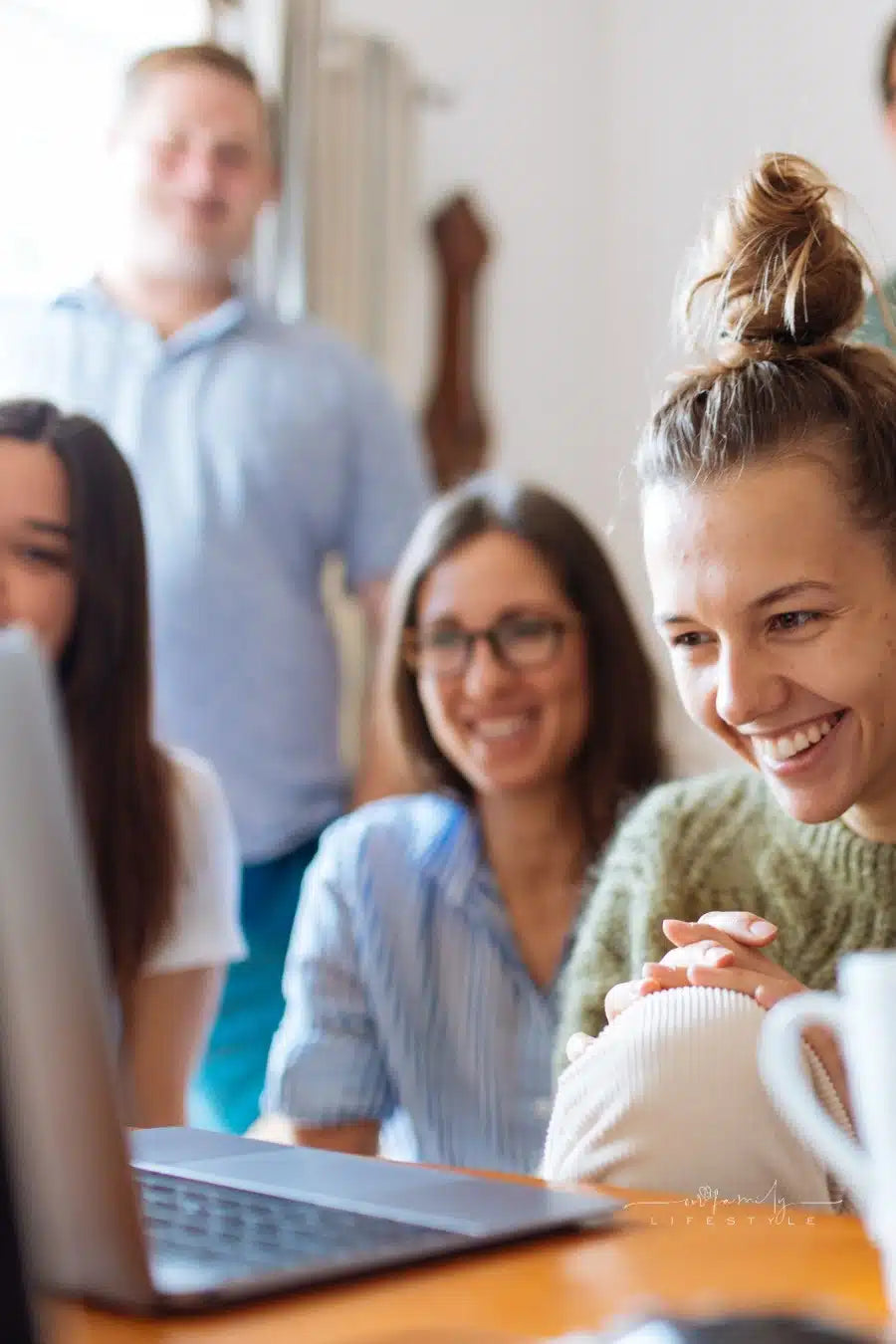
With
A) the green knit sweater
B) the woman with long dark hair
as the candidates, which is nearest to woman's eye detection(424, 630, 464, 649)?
the woman with long dark hair

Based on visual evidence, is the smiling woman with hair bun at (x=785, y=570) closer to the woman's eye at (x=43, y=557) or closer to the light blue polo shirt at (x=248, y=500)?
the woman's eye at (x=43, y=557)

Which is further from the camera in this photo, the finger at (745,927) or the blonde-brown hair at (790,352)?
the blonde-brown hair at (790,352)

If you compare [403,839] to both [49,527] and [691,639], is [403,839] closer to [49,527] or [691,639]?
[49,527]

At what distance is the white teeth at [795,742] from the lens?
106 cm

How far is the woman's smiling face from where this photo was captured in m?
1.04

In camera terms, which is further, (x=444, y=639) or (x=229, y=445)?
(x=229, y=445)

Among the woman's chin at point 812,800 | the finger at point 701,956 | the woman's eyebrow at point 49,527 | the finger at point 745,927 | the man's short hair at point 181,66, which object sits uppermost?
the man's short hair at point 181,66

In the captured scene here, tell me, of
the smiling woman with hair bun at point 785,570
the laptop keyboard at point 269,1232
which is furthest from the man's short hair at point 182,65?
the laptop keyboard at point 269,1232

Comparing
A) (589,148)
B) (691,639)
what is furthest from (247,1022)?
(589,148)

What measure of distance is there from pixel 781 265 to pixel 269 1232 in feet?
2.26

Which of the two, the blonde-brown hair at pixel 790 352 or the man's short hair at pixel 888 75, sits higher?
the man's short hair at pixel 888 75

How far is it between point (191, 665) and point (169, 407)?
353mm

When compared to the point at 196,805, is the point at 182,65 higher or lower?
higher

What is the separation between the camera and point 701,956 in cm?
84
